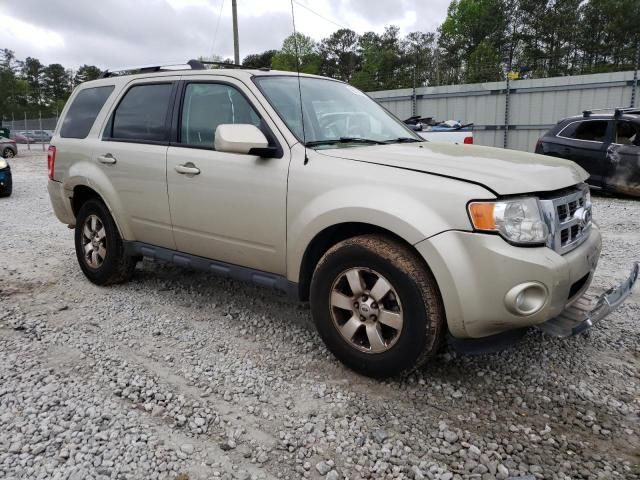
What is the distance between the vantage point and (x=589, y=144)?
970 cm

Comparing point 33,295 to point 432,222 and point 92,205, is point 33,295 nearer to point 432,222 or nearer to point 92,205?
point 92,205

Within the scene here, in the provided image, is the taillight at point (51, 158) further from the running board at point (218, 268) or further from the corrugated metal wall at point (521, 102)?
the corrugated metal wall at point (521, 102)

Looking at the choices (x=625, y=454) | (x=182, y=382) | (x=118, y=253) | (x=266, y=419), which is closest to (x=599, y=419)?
(x=625, y=454)

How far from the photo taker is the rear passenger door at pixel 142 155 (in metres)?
4.07

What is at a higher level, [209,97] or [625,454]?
[209,97]

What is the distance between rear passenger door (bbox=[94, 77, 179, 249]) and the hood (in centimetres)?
152

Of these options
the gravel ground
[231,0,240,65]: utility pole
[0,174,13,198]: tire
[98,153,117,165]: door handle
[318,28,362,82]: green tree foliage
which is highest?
[318,28,362,82]: green tree foliage

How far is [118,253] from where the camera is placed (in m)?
4.66

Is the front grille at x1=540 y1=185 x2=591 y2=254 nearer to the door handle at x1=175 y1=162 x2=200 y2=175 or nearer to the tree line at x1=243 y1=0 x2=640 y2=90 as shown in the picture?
the door handle at x1=175 y1=162 x2=200 y2=175

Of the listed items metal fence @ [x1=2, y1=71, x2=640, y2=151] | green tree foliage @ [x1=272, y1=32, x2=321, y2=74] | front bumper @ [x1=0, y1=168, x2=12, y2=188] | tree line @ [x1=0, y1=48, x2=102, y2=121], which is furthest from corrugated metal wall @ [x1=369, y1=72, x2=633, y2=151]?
tree line @ [x1=0, y1=48, x2=102, y2=121]

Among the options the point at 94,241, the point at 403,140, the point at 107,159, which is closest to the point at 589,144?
the point at 403,140

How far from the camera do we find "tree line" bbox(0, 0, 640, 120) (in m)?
28.2

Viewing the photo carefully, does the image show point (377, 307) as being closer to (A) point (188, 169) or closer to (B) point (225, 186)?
(B) point (225, 186)

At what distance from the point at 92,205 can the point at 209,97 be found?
168cm
